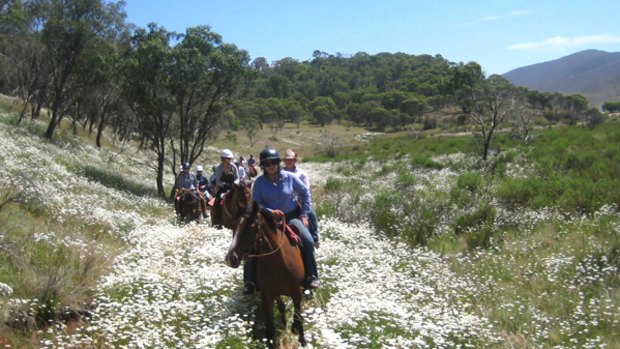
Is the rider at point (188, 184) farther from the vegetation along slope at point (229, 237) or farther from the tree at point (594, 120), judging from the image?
the tree at point (594, 120)

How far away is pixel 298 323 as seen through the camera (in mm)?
7180

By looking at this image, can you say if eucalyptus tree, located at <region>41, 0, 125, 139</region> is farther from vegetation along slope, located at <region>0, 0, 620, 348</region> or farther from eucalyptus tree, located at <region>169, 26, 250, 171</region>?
eucalyptus tree, located at <region>169, 26, 250, 171</region>

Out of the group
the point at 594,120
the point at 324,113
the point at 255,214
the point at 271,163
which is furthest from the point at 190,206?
the point at 324,113

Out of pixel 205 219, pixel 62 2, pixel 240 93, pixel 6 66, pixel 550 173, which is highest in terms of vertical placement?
pixel 62 2

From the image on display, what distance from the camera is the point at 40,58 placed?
37906 mm

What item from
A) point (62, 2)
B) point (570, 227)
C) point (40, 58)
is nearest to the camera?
point (570, 227)

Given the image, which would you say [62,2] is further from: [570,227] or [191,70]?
[570,227]

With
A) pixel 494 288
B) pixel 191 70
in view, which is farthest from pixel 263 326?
pixel 191 70

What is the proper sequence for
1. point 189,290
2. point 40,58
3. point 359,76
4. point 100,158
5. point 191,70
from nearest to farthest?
point 189,290 < point 191,70 < point 100,158 < point 40,58 < point 359,76

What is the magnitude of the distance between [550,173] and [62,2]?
86.6 ft

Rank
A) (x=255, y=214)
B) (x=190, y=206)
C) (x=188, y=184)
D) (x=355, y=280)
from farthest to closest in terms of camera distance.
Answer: (x=188, y=184) → (x=190, y=206) → (x=355, y=280) → (x=255, y=214)

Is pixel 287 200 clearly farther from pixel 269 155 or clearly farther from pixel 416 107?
pixel 416 107

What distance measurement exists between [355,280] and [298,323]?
8.59ft

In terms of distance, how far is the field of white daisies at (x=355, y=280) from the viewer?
699 cm
